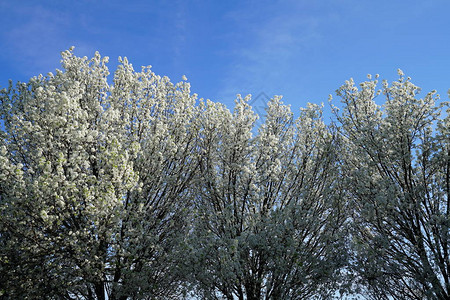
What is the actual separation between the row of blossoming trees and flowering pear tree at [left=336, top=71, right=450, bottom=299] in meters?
0.07

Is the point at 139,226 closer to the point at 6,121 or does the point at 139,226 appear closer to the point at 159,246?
the point at 159,246

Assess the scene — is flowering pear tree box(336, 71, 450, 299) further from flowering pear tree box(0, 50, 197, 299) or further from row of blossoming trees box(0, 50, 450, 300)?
flowering pear tree box(0, 50, 197, 299)

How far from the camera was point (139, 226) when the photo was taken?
13.4 m

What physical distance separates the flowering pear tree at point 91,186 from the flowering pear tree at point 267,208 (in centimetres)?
135

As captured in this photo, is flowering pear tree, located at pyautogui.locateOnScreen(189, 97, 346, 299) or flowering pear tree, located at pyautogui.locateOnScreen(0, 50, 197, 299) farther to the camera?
flowering pear tree, located at pyautogui.locateOnScreen(189, 97, 346, 299)

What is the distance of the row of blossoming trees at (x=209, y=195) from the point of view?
12.6m

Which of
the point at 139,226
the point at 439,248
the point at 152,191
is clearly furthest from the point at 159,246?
the point at 439,248

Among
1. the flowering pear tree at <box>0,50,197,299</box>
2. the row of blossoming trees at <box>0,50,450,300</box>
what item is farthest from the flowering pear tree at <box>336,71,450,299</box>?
the flowering pear tree at <box>0,50,197,299</box>

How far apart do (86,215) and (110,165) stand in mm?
2023

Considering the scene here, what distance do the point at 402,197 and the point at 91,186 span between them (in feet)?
36.8

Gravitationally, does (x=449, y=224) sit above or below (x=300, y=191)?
below

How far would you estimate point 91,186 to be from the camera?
39.2 feet

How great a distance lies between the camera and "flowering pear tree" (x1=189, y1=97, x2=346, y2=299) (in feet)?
44.2

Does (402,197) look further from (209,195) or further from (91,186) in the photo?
(91,186)
